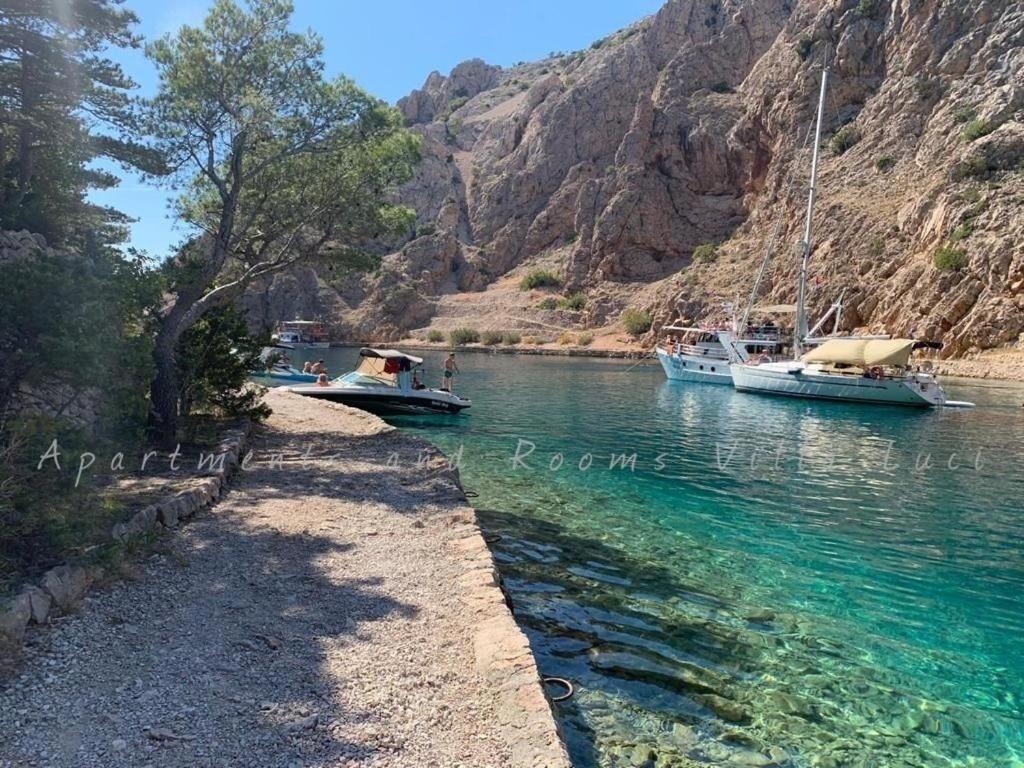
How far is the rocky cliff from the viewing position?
176 ft

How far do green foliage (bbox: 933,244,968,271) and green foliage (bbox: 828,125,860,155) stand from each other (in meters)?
23.3

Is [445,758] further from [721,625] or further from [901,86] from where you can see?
[901,86]

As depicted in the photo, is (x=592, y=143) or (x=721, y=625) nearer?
(x=721, y=625)

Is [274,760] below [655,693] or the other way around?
the other way around

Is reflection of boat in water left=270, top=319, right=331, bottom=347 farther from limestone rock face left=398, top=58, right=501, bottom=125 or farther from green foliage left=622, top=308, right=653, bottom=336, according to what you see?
limestone rock face left=398, top=58, right=501, bottom=125

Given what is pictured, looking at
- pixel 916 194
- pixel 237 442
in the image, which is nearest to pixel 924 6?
pixel 916 194

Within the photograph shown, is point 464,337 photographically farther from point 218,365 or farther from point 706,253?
point 218,365

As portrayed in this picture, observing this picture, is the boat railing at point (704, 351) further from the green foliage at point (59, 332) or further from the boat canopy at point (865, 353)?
the green foliage at point (59, 332)

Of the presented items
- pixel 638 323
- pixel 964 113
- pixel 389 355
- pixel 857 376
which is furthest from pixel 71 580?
pixel 964 113

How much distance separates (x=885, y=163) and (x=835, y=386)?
4209 cm

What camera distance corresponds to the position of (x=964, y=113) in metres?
59.0

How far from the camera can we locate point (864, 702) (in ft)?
20.7

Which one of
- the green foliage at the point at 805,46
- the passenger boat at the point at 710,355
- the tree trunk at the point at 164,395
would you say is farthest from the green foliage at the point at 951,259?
the tree trunk at the point at 164,395

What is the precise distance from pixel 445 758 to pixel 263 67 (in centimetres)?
1394
